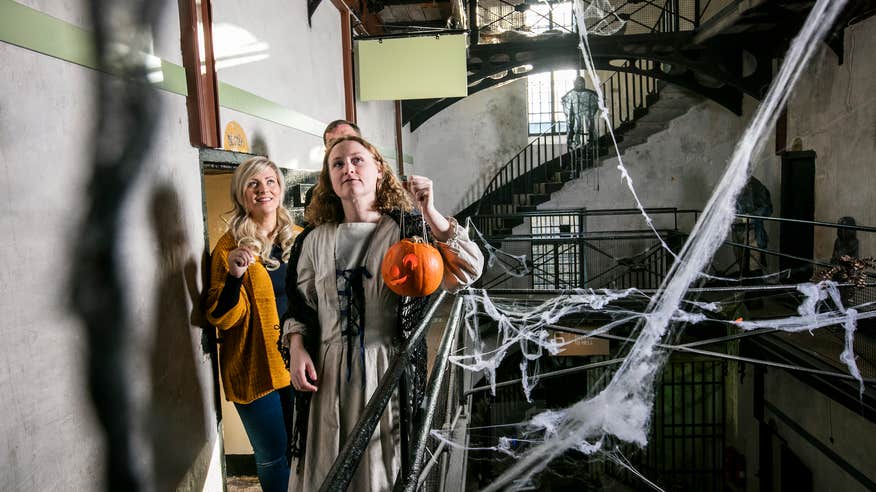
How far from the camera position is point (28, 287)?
167 cm

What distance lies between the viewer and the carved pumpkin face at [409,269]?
61.9 inches

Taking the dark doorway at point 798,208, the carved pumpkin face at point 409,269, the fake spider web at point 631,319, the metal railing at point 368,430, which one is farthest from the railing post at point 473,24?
the metal railing at point 368,430

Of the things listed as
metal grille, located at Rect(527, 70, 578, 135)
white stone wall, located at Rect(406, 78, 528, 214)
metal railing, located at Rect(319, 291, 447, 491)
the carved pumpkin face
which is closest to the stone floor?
metal railing, located at Rect(319, 291, 447, 491)

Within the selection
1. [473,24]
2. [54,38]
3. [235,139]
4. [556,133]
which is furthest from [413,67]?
[556,133]

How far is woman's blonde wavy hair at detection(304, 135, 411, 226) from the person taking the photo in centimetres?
179

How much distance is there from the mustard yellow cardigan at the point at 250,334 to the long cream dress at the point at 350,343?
752 mm

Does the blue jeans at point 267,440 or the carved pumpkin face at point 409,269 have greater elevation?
the carved pumpkin face at point 409,269

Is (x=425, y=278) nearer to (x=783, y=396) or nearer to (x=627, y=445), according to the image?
(x=783, y=396)

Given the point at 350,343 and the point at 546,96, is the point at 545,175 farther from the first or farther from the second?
the point at 350,343

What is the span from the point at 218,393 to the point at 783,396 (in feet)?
25.2

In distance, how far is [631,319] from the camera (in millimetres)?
7035

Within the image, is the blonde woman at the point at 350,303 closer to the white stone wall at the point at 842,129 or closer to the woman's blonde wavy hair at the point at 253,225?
the woman's blonde wavy hair at the point at 253,225

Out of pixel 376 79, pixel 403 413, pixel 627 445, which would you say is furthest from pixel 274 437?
pixel 627 445

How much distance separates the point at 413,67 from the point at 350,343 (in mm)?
5033
